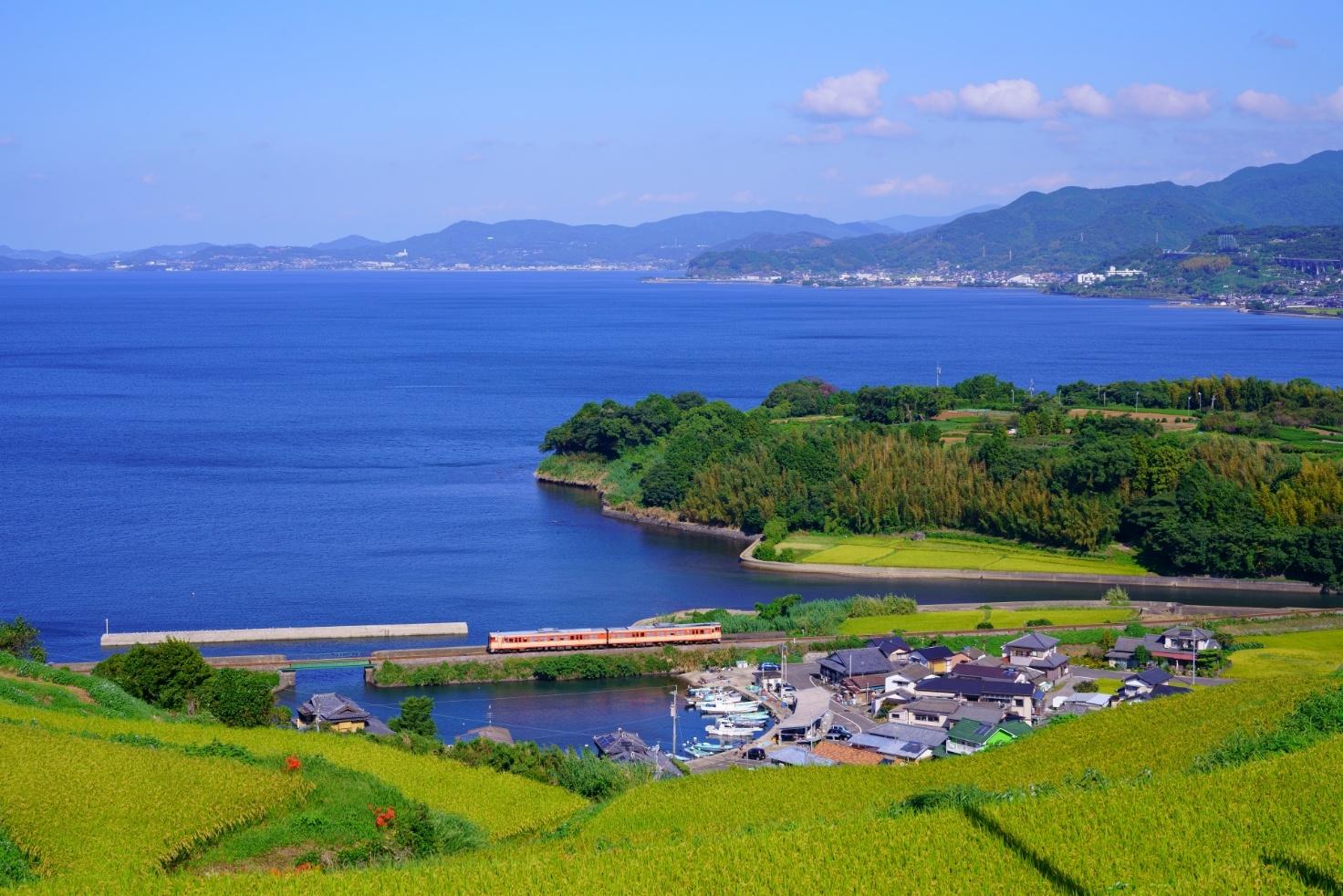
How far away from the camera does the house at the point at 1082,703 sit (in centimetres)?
1778

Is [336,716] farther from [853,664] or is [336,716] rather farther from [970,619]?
[970,619]

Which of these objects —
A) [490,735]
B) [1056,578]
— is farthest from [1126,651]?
[490,735]

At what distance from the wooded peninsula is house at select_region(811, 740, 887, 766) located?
13745 millimetres

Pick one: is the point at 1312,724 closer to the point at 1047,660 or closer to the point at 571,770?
the point at 571,770

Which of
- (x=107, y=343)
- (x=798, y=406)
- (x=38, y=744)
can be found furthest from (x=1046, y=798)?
(x=107, y=343)

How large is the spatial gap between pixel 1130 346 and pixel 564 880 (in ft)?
228

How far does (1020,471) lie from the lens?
32.2 m

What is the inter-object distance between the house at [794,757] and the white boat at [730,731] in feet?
6.44

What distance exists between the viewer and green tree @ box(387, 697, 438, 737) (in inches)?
636

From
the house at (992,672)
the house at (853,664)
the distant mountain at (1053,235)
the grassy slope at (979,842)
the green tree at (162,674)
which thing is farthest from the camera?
the distant mountain at (1053,235)

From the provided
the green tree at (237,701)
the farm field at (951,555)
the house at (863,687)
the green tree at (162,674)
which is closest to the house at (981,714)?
the house at (863,687)

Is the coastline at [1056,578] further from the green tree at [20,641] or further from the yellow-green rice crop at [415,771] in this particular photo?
the yellow-green rice crop at [415,771]

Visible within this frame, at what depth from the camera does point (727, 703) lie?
19.1 metres

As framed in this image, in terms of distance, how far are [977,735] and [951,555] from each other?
1412cm
